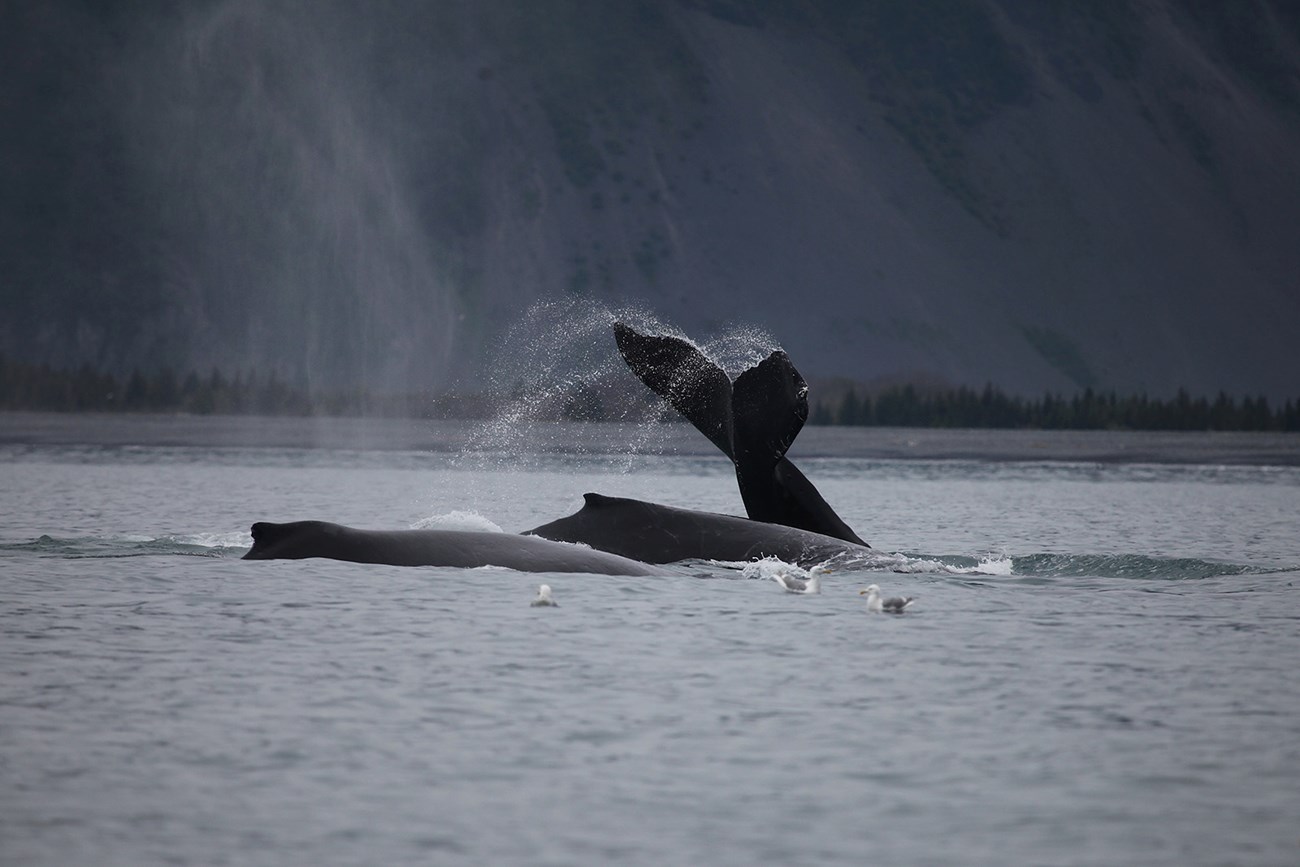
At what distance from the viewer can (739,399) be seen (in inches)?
824

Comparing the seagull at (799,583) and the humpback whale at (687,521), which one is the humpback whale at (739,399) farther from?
the seagull at (799,583)

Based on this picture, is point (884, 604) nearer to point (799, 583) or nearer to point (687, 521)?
point (799, 583)

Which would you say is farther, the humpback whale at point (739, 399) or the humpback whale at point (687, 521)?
the humpback whale at point (739, 399)

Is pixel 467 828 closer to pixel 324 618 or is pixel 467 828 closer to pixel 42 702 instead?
pixel 42 702

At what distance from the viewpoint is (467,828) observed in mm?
9969

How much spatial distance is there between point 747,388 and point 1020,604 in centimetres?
399

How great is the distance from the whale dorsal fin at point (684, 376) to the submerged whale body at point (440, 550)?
6.41ft

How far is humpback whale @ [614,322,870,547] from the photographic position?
20.9 m

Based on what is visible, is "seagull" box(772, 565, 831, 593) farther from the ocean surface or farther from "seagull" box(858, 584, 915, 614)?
"seagull" box(858, 584, 915, 614)

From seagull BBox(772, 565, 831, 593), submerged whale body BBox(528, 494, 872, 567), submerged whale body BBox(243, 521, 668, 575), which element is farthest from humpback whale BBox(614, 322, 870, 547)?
submerged whale body BBox(243, 521, 668, 575)

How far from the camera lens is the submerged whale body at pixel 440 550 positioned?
19.4 meters

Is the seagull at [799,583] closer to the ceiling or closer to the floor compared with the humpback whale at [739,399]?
closer to the floor

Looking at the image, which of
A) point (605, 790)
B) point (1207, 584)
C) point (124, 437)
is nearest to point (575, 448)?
point (124, 437)

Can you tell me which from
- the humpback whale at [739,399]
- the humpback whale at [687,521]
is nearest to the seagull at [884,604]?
the humpback whale at [687,521]
